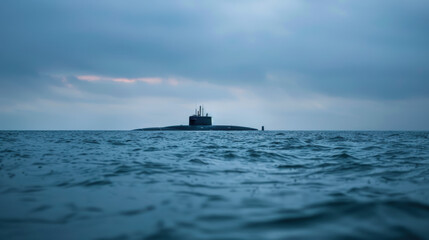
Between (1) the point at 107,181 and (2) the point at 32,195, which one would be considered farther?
(1) the point at 107,181

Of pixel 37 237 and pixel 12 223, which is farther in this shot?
pixel 12 223

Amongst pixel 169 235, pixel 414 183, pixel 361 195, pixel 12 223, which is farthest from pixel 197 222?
pixel 414 183

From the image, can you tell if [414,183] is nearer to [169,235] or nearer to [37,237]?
[169,235]

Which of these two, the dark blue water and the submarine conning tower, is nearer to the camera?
the dark blue water

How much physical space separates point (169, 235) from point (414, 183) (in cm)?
667

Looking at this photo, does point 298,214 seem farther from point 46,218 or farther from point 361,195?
point 46,218

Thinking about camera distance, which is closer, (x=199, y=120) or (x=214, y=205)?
(x=214, y=205)

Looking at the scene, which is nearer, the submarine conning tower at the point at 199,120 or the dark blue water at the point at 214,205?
the dark blue water at the point at 214,205

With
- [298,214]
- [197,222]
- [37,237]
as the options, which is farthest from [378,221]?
[37,237]

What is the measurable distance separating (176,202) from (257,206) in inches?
61.4

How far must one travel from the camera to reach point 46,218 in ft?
13.4

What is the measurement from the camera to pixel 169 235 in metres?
3.44

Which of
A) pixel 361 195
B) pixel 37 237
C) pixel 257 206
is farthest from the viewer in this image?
pixel 361 195

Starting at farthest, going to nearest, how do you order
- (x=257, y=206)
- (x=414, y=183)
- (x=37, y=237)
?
(x=414, y=183) → (x=257, y=206) → (x=37, y=237)
